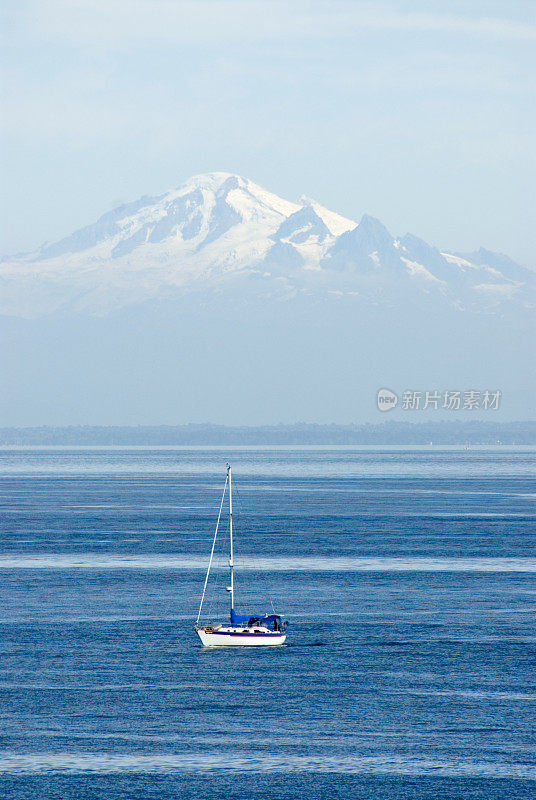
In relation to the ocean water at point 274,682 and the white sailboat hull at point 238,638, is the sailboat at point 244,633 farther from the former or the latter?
the ocean water at point 274,682

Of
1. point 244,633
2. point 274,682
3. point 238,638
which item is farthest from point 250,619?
point 274,682

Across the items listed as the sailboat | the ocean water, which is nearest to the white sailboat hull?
the sailboat

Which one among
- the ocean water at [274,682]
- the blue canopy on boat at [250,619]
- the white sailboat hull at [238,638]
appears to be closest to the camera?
the ocean water at [274,682]

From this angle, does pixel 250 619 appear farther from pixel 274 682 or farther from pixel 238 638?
pixel 274 682

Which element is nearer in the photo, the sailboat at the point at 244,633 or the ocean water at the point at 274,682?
the ocean water at the point at 274,682

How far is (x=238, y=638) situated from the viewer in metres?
74.4

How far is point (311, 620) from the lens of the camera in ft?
270

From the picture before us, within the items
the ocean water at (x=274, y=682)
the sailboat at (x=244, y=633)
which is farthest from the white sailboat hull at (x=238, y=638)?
the ocean water at (x=274, y=682)

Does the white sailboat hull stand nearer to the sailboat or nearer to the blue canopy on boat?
the sailboat

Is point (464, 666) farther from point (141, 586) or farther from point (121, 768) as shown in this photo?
point (141, 586)

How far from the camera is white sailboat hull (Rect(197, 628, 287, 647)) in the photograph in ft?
240

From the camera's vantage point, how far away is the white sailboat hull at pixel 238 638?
2884 inches

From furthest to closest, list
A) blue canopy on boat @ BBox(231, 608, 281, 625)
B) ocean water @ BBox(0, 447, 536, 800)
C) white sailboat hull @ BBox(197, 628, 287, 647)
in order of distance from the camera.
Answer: blue canopy on boat @ BBox(231, 608, 281, 625) → white sailboat hull @ BBox(197, 628, 287, 647) → ocean water @ BBox(0, 447, 536, 800)

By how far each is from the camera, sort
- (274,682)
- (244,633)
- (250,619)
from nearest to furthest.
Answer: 1. (274,682)
2. (244,633)
3. (250,619)
